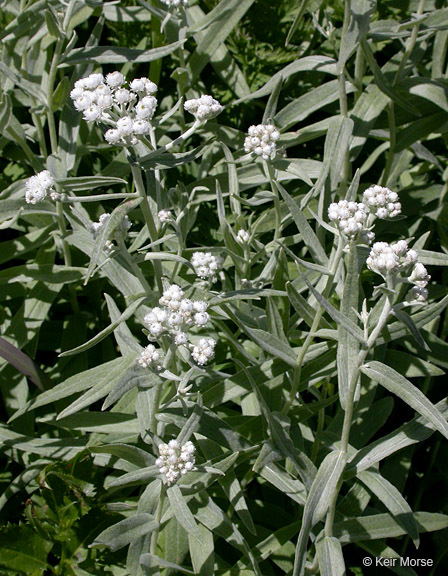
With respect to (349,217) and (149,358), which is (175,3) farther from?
(149,358)

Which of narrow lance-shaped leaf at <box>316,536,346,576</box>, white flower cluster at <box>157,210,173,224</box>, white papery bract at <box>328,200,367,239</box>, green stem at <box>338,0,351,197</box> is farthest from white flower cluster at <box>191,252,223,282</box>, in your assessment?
narrow lance-shaped leaf at <box>316,536,346,576</box>

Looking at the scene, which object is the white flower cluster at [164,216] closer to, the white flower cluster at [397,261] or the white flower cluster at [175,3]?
the white flower cluster at [397,261]

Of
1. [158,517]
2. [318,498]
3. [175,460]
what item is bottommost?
[158,517]

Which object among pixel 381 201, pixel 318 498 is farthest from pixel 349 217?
pixel 318 498

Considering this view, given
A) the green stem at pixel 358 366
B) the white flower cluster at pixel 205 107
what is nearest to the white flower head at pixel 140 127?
the white flower cluster at pixel 205 107

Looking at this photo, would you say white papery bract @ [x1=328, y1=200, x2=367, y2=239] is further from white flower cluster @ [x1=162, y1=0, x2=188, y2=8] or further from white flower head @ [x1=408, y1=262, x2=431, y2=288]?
white flower cluster @ [x1=162, y1=0, x2=188, y2=8]

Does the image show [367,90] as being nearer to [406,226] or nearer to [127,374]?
[406,226]

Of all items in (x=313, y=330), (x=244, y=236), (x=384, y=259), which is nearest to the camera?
(x=384, y=259)
